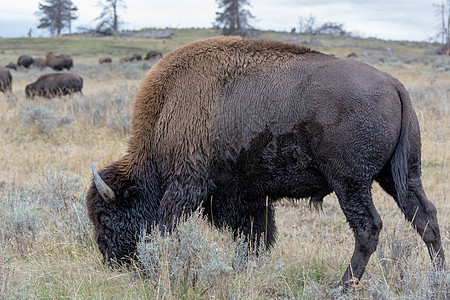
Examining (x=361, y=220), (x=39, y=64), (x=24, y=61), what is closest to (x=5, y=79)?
(x=361, y=220)

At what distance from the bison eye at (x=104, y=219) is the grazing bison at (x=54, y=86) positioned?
1330 cm

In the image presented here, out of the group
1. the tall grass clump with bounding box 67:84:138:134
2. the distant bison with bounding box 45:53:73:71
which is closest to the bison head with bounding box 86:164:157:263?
the tall grass clump with bounding box 67:84:138:134

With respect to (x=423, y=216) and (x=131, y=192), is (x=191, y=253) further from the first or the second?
(x=423, y=216)

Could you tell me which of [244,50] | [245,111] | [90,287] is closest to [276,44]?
[244,50]

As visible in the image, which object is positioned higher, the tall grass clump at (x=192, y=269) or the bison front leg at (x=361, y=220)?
the bison front leg at (x=361, y=220)

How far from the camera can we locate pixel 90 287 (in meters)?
3.53

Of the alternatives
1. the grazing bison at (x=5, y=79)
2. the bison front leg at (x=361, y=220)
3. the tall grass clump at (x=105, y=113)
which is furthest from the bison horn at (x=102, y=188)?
the grazing bison at (x=5, y=79)

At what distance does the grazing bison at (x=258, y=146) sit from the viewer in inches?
135

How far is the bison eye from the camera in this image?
405cm

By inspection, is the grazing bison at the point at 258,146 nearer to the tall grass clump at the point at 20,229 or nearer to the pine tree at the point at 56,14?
the tall grass clump at the point at 20,229

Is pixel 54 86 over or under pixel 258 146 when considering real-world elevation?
under

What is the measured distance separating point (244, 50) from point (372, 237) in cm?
195

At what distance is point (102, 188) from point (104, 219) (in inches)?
13.3

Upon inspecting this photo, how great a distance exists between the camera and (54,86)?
56.8 feet
